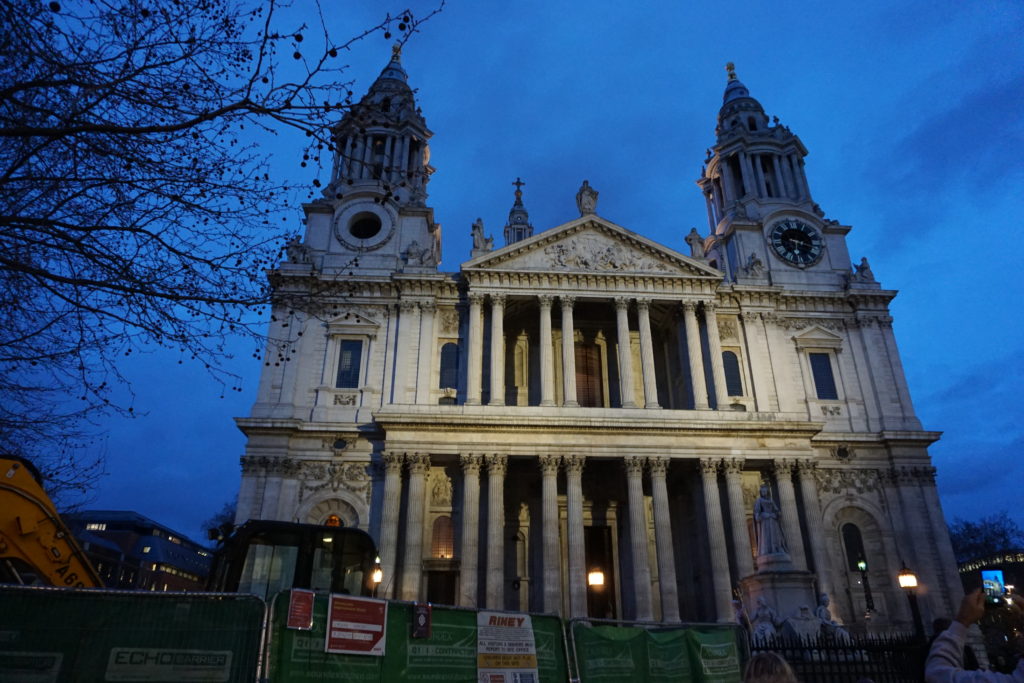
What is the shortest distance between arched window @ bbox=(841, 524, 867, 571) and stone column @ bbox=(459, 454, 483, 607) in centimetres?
1598

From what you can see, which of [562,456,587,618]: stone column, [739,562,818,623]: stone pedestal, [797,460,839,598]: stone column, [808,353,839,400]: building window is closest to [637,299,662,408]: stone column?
[562,456,587,618]: stone column

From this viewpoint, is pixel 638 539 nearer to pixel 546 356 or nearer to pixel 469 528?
pixel 469 528

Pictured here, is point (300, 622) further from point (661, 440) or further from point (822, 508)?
point (822, 508)

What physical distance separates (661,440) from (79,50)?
22812 mm

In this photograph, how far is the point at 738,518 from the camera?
82.2 feet

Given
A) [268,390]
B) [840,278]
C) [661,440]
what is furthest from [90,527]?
[840,278]

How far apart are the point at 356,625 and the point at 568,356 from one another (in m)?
21.9

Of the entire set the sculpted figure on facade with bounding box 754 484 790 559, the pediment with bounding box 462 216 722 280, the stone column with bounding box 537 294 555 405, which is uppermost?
the pediment with bounding box 462 216 722 280

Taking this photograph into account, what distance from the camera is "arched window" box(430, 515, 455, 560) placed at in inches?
1026

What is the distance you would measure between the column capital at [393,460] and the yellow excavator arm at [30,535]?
16.3m

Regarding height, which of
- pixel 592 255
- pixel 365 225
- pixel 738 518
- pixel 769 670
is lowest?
pixel 769 670

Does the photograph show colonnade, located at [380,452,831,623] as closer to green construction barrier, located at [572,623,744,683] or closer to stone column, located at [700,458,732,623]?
stone column, located at [700,458,732,623]

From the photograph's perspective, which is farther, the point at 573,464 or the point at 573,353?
the point at 573,353

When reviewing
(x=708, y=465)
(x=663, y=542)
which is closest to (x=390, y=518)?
(x=663, y=542)
